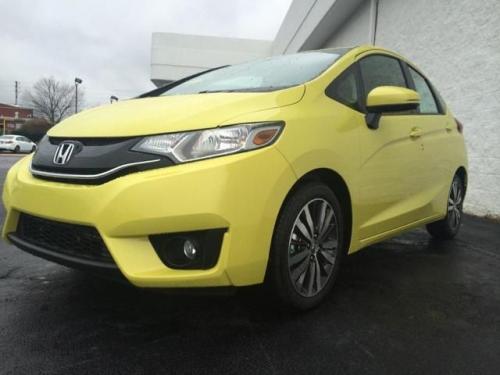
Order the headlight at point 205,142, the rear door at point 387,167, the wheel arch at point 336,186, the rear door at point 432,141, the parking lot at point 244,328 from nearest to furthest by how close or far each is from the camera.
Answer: the parking lot at point 244,328 < the headlight at point 205,142 < the wheel arch at point 336,186 < the rear door at point 387,167 < the rear door at point 432,141

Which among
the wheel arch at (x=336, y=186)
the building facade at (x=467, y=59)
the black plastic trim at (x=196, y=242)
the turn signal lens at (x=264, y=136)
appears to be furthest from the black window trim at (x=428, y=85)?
the building facade at (x=467, y=59)

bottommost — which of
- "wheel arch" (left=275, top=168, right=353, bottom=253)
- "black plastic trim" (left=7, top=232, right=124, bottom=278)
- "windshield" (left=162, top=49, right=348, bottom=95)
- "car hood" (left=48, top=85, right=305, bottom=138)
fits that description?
"black plastic trim" (left=7, top=232, right=124, bottom=278)

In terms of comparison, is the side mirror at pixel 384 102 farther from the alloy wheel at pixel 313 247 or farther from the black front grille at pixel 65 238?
the black front grille at pixel 65 238

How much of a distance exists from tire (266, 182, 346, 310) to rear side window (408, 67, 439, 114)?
1.70 metres

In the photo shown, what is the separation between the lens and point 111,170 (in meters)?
2.13

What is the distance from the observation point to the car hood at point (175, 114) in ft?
7.30

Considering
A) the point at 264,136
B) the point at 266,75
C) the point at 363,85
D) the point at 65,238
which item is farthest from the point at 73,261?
the point at 363,85

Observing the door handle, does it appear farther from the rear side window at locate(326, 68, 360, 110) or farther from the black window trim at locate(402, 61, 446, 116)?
the rear side window at locate(326, 68, 360, 110)

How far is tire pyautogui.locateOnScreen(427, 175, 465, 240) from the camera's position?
14.5 ft

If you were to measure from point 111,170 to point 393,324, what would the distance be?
1.63 meters

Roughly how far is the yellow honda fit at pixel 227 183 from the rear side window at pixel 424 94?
94 cm

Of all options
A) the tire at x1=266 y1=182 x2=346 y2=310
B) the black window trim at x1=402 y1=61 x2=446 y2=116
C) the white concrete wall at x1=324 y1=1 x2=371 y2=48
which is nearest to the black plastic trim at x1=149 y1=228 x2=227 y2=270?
the tire at x1=266 y1=182 x2=346 y2=310

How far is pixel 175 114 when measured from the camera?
91.4 inches

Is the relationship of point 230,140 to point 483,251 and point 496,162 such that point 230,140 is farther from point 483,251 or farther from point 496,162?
point 496,162
